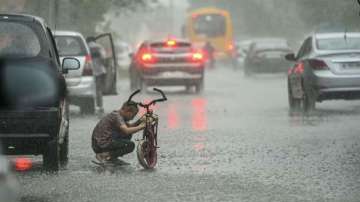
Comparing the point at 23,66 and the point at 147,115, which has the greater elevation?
the point at 23,66

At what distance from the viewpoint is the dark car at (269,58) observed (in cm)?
4434

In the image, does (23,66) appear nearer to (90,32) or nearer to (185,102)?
(185,102)

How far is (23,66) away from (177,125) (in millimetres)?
7829

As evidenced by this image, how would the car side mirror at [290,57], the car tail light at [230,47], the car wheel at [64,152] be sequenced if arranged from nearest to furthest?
the car wheel at [64,152], the car side mirror at [290,57], the car tail light at [230,47]

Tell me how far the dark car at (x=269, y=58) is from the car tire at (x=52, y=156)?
32.4 m

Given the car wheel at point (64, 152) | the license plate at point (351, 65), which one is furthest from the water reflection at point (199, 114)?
the car wheel at point (64, 152)

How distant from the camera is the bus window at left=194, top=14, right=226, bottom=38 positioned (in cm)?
6800

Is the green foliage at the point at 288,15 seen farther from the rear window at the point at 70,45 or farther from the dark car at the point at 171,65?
the rear window at the point at 70,45

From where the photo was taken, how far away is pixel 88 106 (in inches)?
851

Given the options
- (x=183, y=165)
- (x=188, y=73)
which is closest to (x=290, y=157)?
(x=183, y=165)

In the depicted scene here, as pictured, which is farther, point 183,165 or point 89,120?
point 89,120

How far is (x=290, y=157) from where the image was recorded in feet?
43.7

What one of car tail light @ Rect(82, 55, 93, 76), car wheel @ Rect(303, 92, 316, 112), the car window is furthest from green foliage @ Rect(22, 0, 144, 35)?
car wheel @ Rect(303, 92, 316, 112)

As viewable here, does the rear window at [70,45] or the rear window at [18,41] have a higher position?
the rear window at [18,41]
